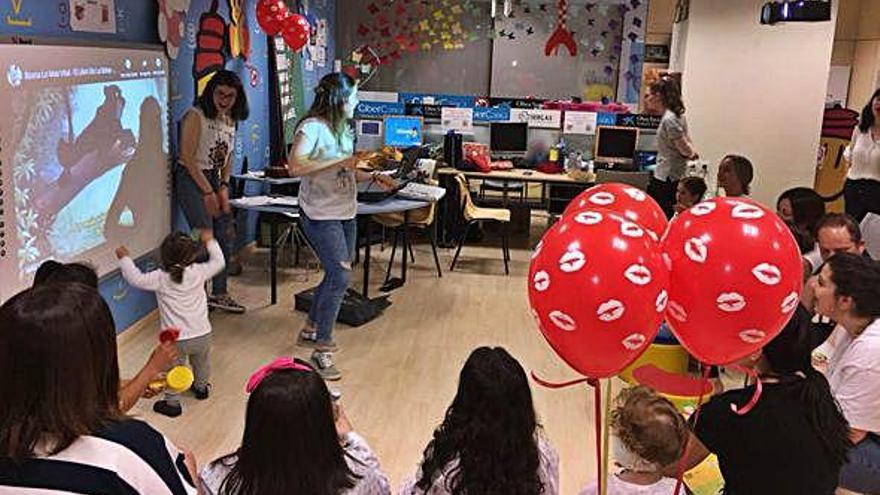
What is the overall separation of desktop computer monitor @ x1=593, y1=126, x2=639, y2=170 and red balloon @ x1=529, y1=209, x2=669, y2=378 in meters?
5.61

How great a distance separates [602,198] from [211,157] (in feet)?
11.1

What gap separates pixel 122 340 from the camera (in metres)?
4.58

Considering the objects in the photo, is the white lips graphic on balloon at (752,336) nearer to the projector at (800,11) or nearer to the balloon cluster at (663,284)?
the balloon cluster at (663,284)

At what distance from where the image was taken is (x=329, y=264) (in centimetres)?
428

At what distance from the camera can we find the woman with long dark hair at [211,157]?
499cm

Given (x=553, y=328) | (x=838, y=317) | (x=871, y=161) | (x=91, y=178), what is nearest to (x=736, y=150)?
(x=871, y=161)

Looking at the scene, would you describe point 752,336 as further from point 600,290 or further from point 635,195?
point 635,195

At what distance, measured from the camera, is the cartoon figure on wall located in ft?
26.8

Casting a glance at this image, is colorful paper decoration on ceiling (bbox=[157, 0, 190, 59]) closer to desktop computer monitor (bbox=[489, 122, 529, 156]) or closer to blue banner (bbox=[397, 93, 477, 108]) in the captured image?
desktop computer monitor (bbox=[489, 122, 529, 156])

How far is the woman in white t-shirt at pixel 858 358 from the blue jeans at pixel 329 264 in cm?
226

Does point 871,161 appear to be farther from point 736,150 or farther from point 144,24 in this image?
point 144,24

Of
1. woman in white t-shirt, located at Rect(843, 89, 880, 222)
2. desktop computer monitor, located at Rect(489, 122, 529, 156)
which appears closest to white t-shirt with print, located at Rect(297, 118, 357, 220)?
woman in white t-shirt, located at Rect(843, 89, 880, 222)

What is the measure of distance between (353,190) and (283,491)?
Result: 275cm

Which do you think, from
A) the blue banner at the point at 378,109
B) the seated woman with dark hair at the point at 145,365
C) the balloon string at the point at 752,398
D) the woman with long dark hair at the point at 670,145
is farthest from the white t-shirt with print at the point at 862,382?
the blue banner at the point at 378,109
